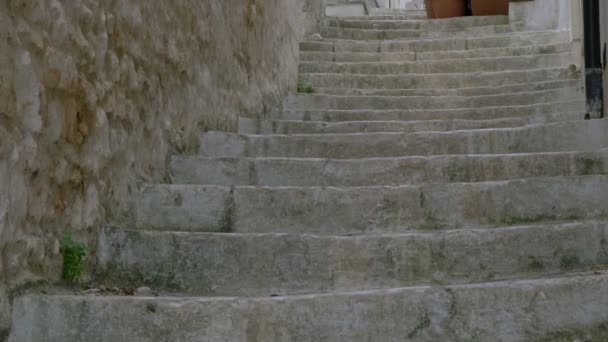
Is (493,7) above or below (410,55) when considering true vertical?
above

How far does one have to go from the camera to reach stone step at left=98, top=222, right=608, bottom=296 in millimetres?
2100

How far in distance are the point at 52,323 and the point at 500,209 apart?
4.66ft

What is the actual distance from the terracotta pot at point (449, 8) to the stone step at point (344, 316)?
602 cm

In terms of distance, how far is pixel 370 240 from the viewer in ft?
7.01

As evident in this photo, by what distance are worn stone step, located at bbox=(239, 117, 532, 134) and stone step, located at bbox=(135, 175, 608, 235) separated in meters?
1.32

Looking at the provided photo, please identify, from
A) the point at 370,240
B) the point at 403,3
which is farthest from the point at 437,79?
the point at 403,3

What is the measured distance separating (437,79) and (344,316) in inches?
138

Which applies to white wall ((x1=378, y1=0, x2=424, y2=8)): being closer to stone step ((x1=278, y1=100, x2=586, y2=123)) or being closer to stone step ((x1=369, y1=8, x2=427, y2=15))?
stone step ((x1=369, y1=8, x2=427, y2=15))

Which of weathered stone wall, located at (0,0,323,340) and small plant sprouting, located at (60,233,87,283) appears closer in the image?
weathered stone wall, located at (0,0,323,340)

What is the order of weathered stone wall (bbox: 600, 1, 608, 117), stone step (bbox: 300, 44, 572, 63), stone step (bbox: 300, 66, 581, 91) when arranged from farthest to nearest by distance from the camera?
stone step (bbox: 300, 44, 572, 63)
stone step (bbox: 300, 66, 581, 91)
weathered stone wall (bbox: 600, 1, 608, 117)

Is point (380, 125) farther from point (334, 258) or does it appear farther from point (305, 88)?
point (334, 258)

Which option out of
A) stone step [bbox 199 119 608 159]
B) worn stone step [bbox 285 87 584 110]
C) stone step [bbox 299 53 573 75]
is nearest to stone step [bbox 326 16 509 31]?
stone step [bbox 299 53 573 75]

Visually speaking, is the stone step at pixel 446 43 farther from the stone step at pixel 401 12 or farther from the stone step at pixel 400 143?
the stone step at pixel 400 143

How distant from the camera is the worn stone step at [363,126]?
374cm
